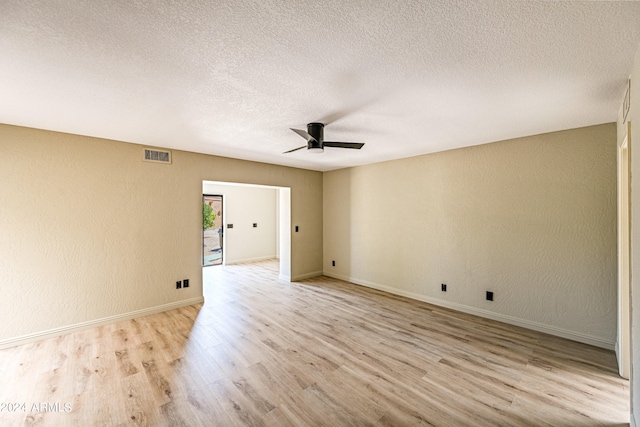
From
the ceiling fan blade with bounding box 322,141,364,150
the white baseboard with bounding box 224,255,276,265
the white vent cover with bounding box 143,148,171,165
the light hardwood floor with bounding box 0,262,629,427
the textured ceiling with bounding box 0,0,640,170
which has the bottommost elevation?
the light hardwood floor with bounding box 0,262,629,427

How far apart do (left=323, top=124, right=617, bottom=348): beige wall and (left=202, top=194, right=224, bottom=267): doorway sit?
15.5 ft

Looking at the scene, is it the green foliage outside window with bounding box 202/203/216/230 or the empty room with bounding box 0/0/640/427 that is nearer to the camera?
the empty room with bounding box 0/0/640/427

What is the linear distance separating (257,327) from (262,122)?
2.60 metres

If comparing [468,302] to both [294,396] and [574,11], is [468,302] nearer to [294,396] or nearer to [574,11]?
[294,396]

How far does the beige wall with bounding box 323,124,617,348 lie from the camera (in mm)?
2957

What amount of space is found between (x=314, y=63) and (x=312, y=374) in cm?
261

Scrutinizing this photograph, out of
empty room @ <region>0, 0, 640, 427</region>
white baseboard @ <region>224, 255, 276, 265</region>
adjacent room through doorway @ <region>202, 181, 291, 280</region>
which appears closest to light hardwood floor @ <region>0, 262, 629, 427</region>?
empty room @ <region>0, 0, 640, 427</region>

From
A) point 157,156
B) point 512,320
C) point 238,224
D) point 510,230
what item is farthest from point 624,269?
point 238,224

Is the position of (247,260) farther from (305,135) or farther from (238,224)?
(305,135)

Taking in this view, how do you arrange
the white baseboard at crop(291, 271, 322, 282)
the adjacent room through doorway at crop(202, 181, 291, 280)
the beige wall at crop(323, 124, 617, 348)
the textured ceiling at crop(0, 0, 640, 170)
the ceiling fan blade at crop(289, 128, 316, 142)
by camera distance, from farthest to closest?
the adjacent room through doorway at crop(202, 181, 291, 280), the white baseboard at crop(291, 271, 322, 282), the beige wall at crop(323, 124, 617, 348), the ceiling fan blade at crop(289, 128, 316, 142), the textured ceiling at crop(0, 0, 640, 170)

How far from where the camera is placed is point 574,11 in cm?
129

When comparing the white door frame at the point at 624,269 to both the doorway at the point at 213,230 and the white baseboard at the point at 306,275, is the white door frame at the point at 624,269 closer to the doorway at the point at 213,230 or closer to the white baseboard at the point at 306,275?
the white baseboard at the point at 306,275

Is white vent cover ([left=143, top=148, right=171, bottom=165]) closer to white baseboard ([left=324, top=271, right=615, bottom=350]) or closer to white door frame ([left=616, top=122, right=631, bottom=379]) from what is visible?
white baseboard ([left=324, top=271, right=615, bottom=350])

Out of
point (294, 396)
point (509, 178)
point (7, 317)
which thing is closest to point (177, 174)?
point (7, 317)
